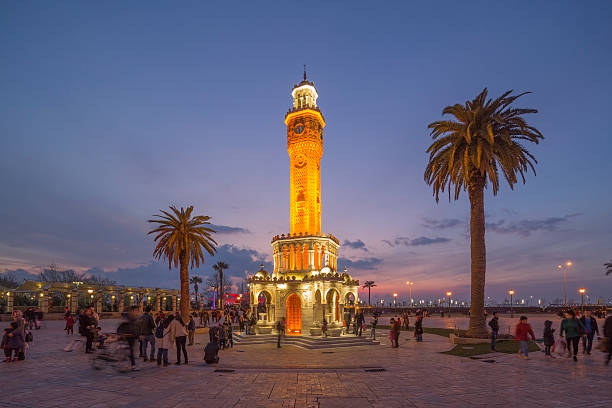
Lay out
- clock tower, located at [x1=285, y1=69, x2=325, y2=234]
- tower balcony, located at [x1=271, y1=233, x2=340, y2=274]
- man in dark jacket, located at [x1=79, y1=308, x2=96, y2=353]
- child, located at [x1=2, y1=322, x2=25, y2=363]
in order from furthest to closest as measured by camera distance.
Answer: clock tower, located at [x1=285, y1=69, x2=325, y2=234] → tower balcony, located at [x1=271, y1=233, x2=340, y2=274] → man in dark jacket, located at [x1=79, y1=308, x2=96, y2=353] → child, located at [x1=2, y1=322, x2=25, y2=363]

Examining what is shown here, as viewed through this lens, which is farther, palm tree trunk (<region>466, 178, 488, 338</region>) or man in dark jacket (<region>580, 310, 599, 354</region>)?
palm tree trunk (<region>466, 178, 488, 338</region>)

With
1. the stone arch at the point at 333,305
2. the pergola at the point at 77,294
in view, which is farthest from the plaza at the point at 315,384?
the pergola at the point at 77,294

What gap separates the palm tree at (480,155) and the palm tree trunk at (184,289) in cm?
2247

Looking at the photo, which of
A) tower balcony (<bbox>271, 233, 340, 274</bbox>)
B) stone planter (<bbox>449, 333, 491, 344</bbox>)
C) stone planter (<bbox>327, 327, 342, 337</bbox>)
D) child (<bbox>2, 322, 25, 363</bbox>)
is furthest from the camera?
tower balcony (<bbox>271, 233, 340, 274</bbox>)

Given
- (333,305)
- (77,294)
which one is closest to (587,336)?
(333,305)

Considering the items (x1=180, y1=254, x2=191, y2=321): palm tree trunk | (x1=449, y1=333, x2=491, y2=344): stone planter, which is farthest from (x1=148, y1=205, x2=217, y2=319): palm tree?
(x1=449, y1=333, x2=491, y2=344): stone planter

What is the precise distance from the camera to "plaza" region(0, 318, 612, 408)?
9344 millimetres

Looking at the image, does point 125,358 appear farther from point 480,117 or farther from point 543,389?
point 480,117

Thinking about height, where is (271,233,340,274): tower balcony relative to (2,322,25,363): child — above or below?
above

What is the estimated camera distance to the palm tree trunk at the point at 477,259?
77.7ft

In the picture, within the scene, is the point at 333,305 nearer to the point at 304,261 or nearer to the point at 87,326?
the point at 304,261

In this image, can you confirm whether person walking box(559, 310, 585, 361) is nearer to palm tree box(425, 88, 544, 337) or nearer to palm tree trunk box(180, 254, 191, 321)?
palm tree box(425, 88, 544, 337)

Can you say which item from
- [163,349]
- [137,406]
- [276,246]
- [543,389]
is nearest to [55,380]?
[163,349]

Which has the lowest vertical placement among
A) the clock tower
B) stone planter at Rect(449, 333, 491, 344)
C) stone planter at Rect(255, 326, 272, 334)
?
stone planter at Rect(255, 326, 272, 334)
